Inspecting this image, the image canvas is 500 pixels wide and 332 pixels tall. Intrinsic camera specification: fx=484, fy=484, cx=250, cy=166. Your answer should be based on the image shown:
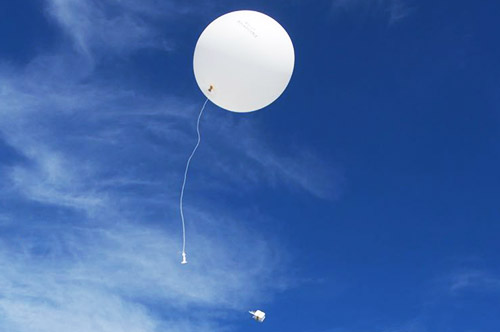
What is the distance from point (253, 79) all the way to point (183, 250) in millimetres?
5246

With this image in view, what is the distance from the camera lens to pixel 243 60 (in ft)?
44.6

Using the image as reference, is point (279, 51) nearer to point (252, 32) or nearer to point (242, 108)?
point (252, 32)

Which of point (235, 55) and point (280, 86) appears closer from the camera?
point (235, 55)

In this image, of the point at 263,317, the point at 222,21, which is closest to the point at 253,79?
the point at 222,21

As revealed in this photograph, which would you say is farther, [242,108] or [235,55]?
[242,108]

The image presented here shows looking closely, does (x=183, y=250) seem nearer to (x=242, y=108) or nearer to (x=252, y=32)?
(x=242, y=108)

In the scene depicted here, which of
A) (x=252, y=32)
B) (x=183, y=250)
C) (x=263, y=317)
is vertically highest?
(x=252, y=32)

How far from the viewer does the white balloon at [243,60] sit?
13.6 meters

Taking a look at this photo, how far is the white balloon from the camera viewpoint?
13.6 meters

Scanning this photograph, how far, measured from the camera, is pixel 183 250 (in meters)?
13.6

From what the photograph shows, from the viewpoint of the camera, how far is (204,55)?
14.0m

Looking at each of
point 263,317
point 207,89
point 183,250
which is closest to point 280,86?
point 207,89

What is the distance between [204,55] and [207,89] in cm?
103

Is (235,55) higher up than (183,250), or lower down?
higher up
